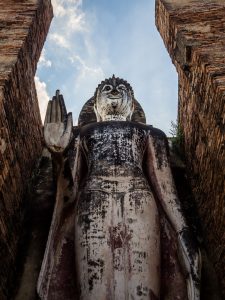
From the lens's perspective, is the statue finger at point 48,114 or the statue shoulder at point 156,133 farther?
the statue shoulder at point 156,133

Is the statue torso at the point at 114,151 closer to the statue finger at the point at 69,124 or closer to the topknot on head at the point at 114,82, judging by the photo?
the statue finger at the point at 69,124

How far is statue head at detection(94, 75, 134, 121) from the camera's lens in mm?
4129

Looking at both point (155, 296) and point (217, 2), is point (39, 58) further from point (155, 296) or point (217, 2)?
point (155, 296)

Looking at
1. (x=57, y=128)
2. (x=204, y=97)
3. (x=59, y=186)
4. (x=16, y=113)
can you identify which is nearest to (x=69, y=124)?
(x=57, y=128)

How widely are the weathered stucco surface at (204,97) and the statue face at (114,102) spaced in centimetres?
62

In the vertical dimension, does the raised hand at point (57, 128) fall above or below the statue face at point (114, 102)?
below

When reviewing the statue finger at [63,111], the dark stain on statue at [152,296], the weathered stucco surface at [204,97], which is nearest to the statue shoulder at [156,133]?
the weathered stucco surface at [204,97]

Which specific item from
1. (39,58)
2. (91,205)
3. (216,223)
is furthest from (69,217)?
(39,58)

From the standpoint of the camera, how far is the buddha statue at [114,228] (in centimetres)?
257

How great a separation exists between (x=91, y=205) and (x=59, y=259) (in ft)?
1.42

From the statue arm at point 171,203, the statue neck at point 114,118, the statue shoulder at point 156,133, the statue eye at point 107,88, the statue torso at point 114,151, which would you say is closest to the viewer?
the statue arm at point 171,203

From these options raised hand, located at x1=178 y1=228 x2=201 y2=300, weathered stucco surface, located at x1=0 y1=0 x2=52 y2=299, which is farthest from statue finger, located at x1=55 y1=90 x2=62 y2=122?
raised hand, located at x1=178 y1=228 x2=201 y2=300

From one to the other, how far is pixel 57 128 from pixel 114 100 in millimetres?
1492

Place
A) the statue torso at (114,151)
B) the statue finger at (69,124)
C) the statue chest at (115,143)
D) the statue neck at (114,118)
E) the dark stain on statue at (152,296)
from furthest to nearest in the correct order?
the statue neck at (114,118) < the statue chest at (115,143) < the statue torso at (114,151) < the statue finger at (69,124) < the dark stain on statue at (152,296)
